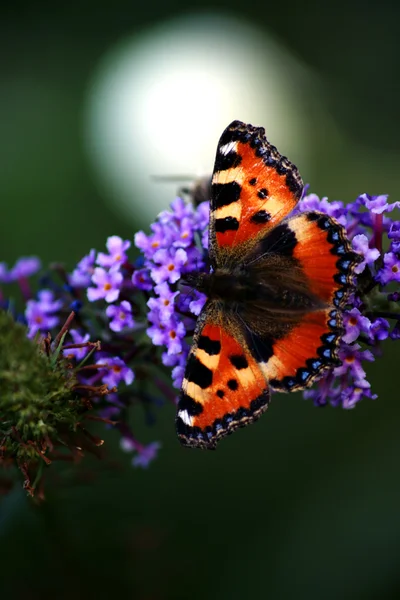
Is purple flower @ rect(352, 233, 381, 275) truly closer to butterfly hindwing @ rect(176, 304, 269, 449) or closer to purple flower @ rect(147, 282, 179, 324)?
butterfly hindwing @ rect(176, 304, 269, 449)

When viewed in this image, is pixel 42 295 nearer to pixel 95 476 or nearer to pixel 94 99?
pixel 95 476

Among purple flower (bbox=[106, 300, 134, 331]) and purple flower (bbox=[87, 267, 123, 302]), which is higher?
purple flower (bbox=[87, 267, 123, 302])

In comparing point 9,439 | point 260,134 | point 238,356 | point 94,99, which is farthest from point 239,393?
point 94,99

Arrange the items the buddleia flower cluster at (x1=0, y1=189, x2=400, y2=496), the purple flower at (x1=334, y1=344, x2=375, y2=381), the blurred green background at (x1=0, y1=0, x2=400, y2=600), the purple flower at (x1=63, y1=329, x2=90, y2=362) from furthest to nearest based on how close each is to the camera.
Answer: the blurred green background at (x1=0, y1=0, x2=400, y2=600) < the purple flower at (x1=63, y1=329, x2=90, y2=362) < the purple flower at (x1=334, y1=344, x2=375, y2=381) < the buddleia flower cluster at (x1=0, y1=189, x2=400, y2=496)

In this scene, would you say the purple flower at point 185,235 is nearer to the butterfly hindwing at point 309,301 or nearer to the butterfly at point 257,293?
the butterfly at point 257,293

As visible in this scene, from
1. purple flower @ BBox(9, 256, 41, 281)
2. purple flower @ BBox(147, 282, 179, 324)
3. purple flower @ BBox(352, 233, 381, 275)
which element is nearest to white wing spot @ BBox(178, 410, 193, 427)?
purple flower @ BBox(147, 282, 179, 324)

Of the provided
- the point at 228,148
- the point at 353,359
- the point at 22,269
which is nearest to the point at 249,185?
the point at 228,148

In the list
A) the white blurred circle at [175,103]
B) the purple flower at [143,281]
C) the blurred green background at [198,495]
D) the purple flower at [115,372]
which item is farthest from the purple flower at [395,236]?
the white blurred circle at [175,103]
